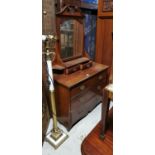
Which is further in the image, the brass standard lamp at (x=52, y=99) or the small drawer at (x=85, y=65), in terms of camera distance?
the small drawer at (x=85, y=65)

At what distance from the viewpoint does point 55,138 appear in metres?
1.65

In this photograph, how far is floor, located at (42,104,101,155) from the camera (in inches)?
60.6

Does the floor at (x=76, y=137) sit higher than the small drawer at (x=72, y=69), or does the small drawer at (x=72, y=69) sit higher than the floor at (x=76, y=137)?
the small drawer at (x=72, y=69)

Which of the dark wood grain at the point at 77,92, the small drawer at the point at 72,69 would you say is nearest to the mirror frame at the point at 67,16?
the small drawer at the point at 72,69

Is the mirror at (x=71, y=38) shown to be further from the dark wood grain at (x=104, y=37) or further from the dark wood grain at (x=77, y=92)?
the dark wood grain at (x=104, y=37)

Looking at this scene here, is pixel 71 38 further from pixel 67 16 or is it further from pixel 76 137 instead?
pixel 76 137

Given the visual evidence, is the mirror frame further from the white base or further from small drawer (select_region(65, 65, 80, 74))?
the white base

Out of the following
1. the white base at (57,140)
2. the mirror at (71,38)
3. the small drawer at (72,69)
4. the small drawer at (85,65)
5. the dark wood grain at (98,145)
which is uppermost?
the mirror at (71,38)

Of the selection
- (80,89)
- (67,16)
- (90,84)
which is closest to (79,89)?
(80,89)

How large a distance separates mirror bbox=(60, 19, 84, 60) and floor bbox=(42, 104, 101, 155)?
807 millimetres

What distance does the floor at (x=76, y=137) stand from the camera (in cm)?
154
